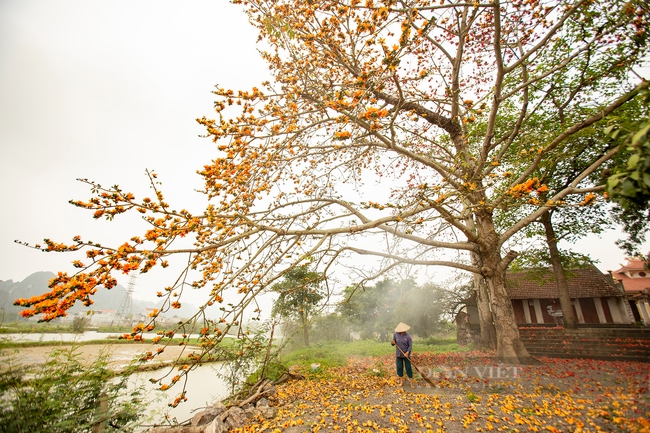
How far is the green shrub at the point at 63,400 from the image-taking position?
8.96 ft

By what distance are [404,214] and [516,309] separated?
1925cm

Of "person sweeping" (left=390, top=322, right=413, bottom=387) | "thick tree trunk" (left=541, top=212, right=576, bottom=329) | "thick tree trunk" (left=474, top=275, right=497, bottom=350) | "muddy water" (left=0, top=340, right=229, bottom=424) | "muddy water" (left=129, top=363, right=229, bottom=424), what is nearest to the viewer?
"muddy water" (left=0, top=340, right=229, bottom=424)

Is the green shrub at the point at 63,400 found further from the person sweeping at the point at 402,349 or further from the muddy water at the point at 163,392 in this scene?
the person sweeping at the point at 402,349

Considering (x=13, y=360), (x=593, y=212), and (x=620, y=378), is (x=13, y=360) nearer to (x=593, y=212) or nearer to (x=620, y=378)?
(x=620, y=378)

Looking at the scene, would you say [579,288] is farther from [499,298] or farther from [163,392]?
[163,392]

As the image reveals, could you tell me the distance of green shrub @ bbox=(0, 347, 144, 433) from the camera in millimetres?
2732

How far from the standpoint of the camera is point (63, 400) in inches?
149

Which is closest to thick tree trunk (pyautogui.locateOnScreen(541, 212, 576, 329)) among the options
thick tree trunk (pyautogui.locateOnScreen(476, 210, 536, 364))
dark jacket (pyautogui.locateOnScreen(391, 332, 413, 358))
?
thick tree trunk (pyautogui.locateOnScreen(476, 210, 536, 364))

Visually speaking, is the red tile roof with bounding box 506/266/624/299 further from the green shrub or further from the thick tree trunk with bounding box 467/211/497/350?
the green shrub

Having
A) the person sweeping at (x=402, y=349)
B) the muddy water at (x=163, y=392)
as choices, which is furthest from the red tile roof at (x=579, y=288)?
the muddy water at (x=163, y=392)

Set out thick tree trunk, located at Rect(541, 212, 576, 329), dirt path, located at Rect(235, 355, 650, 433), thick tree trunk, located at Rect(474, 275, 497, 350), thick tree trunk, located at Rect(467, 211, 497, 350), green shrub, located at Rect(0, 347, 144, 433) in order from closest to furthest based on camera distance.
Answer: dirt path, located at Rect(235, 355, 650, 433) < green shrub, located at Rect(0, 347, 144, 433) < thick tree trunk, located at Rect(467, 211, 497, 350) < thick tree trunk, located at Rect(474, 275, 497, 350) < thick tree trunk, located at Rect(541, 212, 576, 329)

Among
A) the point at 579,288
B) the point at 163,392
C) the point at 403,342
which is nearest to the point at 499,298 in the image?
the point at 403,342

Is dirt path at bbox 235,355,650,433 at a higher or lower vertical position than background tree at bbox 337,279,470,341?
lower

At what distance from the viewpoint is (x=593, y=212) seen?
35.7 ft
